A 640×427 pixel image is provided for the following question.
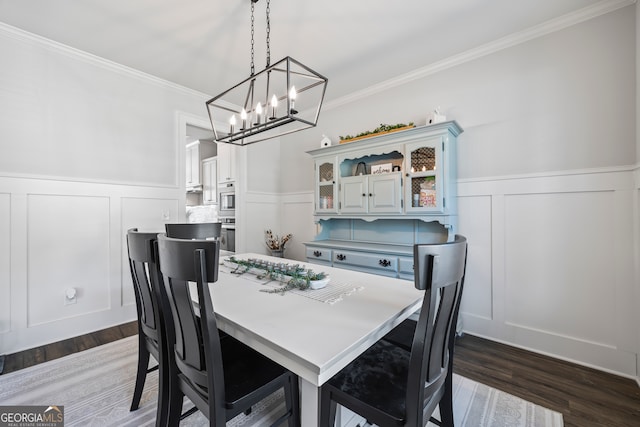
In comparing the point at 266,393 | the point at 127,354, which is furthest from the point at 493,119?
the point at 127,354

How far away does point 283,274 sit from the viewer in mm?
1592

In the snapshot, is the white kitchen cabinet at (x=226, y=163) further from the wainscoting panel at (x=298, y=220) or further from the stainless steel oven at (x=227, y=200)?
the wainscoting panel at (x=298, y=220)

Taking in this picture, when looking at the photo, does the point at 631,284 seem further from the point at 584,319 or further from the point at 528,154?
the point at 528,154

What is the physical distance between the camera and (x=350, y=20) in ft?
6.76

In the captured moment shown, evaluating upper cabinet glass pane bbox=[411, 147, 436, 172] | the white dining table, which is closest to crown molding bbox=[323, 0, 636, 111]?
upper cabinet glass pane bbox=[411, 147, 436, 172]

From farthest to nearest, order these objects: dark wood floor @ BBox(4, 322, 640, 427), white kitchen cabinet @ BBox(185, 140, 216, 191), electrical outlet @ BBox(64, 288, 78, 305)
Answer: white kitchen cabinet @ BBox(185, 140, 216, 191), electrical outlet @ BBox(64, 288, 78, 305), dark wood floor @ BBox(4, 322, 640, 427)

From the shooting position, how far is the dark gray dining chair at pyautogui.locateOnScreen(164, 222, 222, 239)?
2.13 metres

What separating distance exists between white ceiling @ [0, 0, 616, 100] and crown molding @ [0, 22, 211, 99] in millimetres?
64

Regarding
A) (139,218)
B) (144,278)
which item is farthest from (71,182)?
(144,278)

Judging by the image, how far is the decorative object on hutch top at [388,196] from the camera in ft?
7.79

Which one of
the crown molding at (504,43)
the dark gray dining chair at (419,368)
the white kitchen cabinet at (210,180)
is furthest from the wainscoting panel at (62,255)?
the crown molding at (504,43)

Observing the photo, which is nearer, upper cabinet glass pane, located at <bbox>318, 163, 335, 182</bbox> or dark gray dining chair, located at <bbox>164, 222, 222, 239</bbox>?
dark gray dining chair, located at <bbox>164, 222, 222, 239</bbox>

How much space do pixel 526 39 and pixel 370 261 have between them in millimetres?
2271

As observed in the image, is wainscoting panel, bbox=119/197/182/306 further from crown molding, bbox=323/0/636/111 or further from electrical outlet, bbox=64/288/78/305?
crown molding, bbox=323/0/636/111
